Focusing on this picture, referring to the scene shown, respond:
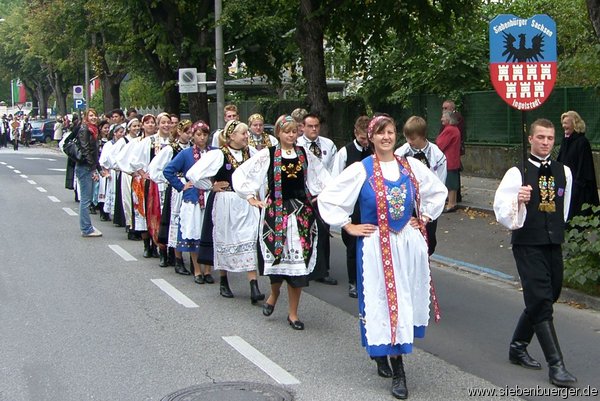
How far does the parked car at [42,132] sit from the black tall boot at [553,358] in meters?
55.7

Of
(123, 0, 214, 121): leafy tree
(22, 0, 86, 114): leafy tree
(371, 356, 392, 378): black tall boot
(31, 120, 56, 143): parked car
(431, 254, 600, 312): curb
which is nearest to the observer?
(371, 356, 392, 378): black tall boot

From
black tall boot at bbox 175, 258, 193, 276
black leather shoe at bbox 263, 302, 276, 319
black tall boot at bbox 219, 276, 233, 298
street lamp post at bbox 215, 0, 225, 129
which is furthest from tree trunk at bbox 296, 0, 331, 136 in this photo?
black leather shoe at bbox 263, 302, 276, 319

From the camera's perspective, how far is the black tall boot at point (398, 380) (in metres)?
6.15

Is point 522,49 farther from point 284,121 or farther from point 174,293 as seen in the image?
point 174,293

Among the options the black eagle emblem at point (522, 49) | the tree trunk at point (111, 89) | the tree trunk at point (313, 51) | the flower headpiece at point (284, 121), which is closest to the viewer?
the flower headpiece at point (284, 121)

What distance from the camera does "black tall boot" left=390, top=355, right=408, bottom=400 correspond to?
615 centimetres

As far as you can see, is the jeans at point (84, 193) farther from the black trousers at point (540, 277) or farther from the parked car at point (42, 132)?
the parked car at point (42, 132)

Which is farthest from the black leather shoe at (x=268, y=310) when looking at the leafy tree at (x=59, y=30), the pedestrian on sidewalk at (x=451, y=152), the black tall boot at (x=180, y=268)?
the leafy tree at (x=59, y=30)

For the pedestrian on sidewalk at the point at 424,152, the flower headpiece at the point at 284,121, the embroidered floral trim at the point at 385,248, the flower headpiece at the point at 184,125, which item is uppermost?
the flower headpiece at the point at 284,121

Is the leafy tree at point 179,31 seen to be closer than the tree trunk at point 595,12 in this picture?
No

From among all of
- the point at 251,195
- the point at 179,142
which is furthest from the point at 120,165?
the point at 251,195

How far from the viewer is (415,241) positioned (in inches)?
253

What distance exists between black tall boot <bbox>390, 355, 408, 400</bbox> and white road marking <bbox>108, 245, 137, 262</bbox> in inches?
258

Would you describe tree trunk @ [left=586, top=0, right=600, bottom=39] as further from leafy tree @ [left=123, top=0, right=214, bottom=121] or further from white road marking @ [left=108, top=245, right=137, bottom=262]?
leafy tree @ [left=123, top=0, right=214, bottom=121]
